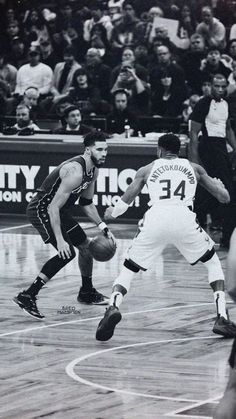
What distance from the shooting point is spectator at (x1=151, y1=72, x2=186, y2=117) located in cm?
1727

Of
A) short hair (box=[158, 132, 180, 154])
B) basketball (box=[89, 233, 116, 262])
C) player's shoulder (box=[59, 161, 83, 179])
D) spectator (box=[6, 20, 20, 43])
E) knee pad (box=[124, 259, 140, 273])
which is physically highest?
short hair (box=[158, 132, 180, 154])

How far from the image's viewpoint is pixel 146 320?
381 inches

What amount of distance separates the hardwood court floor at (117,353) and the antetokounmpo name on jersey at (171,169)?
1273 millimetres

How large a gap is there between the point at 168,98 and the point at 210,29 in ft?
6.90

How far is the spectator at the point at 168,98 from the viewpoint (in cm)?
1727

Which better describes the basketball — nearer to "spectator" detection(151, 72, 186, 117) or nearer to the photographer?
"spectator" detection(151, 72, 186, 117)

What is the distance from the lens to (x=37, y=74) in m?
19.6

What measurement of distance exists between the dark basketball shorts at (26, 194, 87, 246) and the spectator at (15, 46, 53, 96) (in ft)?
30.7

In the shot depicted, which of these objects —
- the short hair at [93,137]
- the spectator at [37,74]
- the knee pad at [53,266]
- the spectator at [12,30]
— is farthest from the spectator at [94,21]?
the knee pad at [53,266]

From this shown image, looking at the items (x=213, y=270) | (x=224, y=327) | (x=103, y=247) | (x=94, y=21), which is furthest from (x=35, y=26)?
(x=224, y=327)

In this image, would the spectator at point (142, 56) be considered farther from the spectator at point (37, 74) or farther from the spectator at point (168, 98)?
the spectator at point (37, 74)

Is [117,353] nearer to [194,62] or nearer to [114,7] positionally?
[194,62]

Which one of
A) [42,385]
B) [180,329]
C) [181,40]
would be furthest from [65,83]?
[42,385]

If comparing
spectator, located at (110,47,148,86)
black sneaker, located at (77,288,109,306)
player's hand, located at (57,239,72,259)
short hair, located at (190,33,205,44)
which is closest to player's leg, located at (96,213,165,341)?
player's hand, located at (57,239,72,259)
